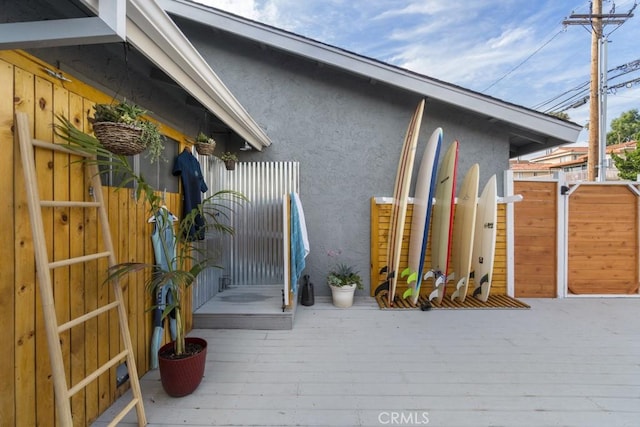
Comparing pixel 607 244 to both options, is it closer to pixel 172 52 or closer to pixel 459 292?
pixel 459 292

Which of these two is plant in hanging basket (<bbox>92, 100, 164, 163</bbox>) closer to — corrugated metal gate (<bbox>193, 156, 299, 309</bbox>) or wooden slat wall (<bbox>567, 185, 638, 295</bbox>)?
corrugated metal gate (<bbox>193, 156, 299, 309</bbox>)

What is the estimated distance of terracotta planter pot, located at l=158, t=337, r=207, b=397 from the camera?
198 centimetres

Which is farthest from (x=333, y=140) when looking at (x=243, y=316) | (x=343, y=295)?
(x=243, y=316)

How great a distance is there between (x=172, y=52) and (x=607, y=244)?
5.94 meters

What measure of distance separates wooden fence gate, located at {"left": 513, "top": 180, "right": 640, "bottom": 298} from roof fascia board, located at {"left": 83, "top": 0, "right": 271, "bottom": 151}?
13.8 feet

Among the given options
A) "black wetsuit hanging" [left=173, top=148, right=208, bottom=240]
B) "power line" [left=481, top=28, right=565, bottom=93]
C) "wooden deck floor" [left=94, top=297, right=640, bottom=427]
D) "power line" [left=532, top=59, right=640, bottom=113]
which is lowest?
"wooden deck floor" [left=94, top=297, right=640, bottom=427]

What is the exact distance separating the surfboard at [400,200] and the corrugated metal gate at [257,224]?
1.42 meters

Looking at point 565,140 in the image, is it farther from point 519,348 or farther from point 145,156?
point 145,156

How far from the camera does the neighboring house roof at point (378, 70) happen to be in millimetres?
3979

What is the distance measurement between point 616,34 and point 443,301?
33.7ft

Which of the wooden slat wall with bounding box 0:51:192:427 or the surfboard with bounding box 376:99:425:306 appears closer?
the wooden slat wall with bounding box 0:51:192:427

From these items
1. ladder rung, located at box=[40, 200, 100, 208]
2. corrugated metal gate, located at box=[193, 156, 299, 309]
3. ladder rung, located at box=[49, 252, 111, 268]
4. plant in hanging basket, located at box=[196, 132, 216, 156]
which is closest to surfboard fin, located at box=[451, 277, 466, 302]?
corrugated metal gate, located at box=[193, 156, 299, 309]

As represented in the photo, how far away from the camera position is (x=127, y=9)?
1312mm

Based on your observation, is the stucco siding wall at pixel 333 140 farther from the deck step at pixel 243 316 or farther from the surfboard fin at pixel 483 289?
the surfboard fin at pixel 483 289
